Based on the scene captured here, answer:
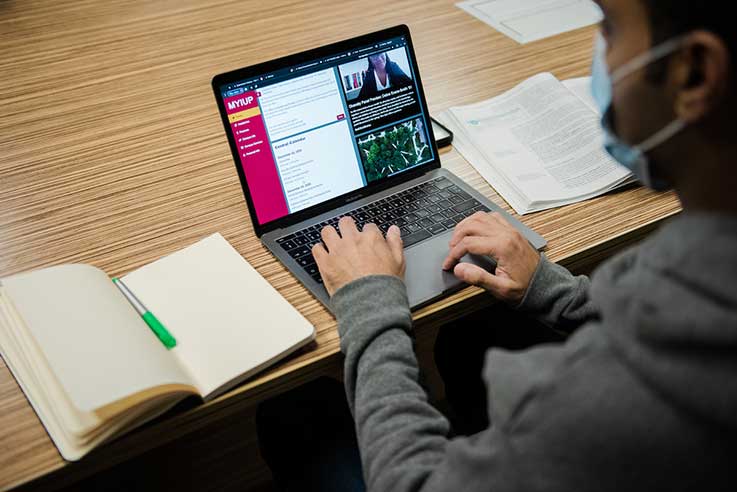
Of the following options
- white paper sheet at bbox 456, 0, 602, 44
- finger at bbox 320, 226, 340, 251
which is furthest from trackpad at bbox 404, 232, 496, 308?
white paper sheet at bbox 456, 0, 602, 44

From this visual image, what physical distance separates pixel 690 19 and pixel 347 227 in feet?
1.70

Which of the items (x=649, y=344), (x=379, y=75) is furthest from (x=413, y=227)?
(x=649, y=344)

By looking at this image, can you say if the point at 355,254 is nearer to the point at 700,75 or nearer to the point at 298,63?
the point at 298,63

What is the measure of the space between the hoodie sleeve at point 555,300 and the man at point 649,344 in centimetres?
24

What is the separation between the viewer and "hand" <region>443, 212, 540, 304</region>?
0.85 meters

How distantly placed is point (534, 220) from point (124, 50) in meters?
1.00

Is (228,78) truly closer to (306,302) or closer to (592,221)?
(306,302)

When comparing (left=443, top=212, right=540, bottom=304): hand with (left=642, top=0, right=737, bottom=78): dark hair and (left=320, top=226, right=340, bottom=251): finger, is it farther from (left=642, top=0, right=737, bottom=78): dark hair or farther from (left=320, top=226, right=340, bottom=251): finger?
(left=642, top=0, right=737, bottom=78): dark hair

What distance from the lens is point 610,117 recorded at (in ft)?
2.11

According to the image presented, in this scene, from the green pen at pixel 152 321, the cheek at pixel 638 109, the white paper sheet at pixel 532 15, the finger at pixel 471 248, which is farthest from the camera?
the white paper sheet at pixel 532 15

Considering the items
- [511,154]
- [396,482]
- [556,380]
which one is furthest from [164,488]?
[556,380]

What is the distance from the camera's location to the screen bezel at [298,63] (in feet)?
2.94

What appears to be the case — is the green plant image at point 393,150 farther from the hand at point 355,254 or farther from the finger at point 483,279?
the finger at point 483,279

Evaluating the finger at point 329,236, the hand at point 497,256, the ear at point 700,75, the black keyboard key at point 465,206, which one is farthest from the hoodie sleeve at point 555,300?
the ear at point 700,75
